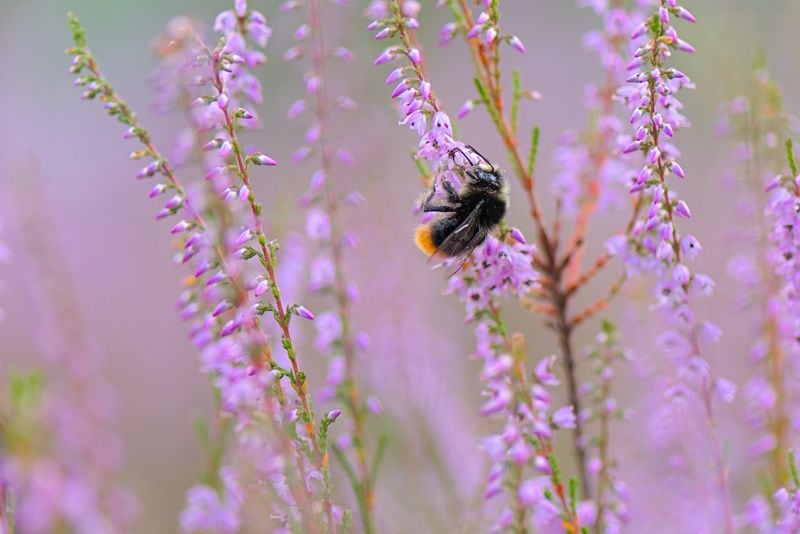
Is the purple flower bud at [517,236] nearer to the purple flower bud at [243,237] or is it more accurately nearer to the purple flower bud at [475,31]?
the purple flower bud at [475,31]

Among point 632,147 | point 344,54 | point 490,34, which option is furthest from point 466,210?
point 632,147

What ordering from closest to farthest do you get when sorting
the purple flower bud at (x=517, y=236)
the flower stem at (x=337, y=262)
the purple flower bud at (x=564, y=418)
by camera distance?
the purple flower bud at (x=564, y=418)
the purple flower bud at (x=517, y=236)
the flower stem at (x=337, y=262)

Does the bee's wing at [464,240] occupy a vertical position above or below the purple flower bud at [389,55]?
below

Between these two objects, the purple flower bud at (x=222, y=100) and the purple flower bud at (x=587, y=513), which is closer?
the purple flower bud at (x=222, y=100)

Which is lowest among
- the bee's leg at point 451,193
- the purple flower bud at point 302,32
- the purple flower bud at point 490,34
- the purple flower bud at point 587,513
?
the purple flower bud at point 587,513

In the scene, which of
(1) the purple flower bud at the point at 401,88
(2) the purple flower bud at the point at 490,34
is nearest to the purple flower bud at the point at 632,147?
(2) the purple flower bud at the point at 490,34

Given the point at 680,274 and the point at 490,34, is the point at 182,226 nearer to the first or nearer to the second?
the point at 490,34

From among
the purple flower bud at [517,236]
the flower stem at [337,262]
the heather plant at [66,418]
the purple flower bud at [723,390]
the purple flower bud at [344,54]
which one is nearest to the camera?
the purple flower bud at [517,236]

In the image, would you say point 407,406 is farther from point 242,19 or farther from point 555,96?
point 555,96
